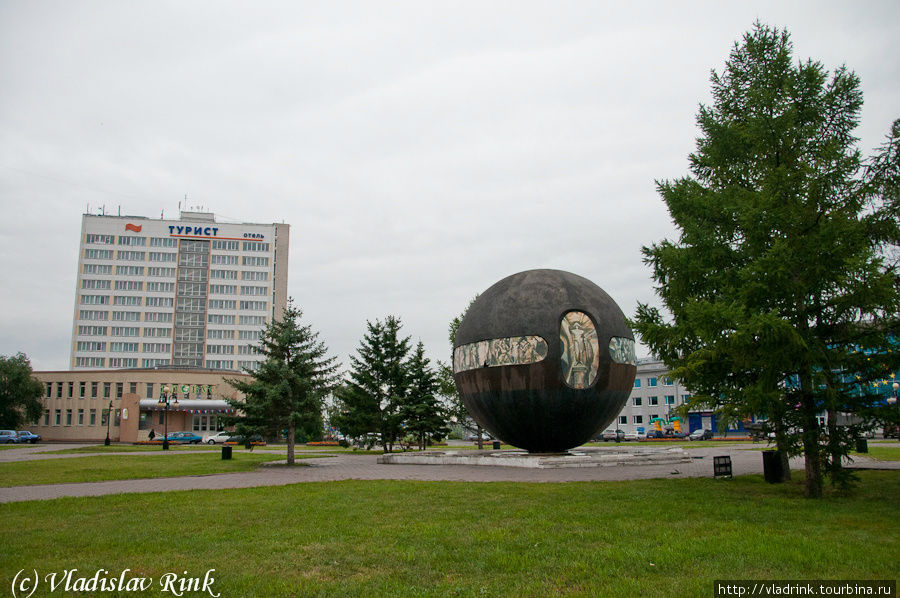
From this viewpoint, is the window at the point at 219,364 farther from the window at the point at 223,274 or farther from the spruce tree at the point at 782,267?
the spruce tree at the point at 782,267

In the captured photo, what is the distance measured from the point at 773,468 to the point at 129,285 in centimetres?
10872

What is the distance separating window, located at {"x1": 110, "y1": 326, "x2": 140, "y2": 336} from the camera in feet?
333

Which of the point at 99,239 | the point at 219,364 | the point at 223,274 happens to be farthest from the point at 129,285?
the point at 219,364

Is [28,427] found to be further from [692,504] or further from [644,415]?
[692,504]

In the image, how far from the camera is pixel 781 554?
6918mm

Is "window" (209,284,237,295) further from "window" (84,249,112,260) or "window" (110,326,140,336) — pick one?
Result: "window" (84,249,112,260)

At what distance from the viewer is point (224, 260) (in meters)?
107

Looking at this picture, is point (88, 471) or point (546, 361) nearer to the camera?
point (546, 361)

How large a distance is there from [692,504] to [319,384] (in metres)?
18.2

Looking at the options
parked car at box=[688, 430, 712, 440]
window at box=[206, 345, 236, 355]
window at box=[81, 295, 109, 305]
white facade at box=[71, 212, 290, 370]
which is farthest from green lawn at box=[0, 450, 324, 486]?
window at box=[81, 295, 109, 305]

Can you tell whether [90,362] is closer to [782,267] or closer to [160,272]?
[160,272]

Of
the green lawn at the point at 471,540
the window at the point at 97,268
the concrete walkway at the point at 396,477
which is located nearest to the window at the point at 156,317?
the window at the point at 97,268

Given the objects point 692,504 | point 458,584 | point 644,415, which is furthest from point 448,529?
point 644,415

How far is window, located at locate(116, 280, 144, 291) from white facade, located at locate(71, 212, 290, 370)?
149mm
